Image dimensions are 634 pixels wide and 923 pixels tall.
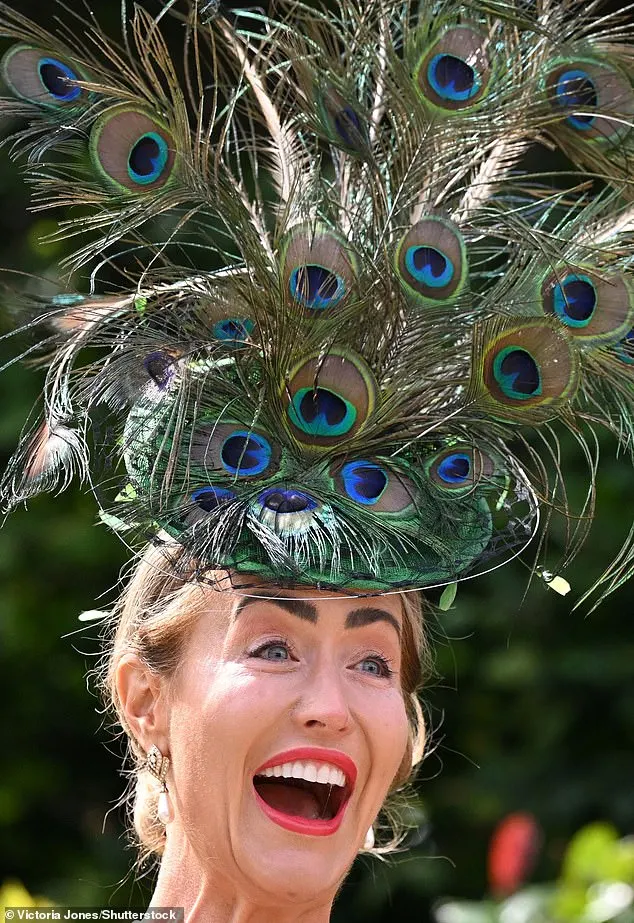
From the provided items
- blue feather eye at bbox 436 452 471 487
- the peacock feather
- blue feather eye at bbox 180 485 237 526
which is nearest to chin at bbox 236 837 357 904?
the peacock feather

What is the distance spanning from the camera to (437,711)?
520cm

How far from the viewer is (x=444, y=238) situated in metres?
2.35

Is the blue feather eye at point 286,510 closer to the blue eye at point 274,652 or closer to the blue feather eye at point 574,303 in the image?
the blue eye at point 274,652

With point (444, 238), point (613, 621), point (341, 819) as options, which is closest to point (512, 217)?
point (444, 238)

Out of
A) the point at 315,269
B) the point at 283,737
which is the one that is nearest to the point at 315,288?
the point at 315,269

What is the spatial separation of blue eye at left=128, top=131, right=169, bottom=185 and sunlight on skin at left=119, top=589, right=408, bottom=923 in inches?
28.1

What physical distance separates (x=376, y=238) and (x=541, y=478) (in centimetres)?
52

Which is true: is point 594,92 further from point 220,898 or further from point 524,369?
point 220,898

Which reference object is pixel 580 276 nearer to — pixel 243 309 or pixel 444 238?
pixel 444 238

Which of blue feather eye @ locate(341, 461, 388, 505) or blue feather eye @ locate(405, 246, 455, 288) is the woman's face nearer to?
blue feather eye @ locate(341, 461, 388, 505)

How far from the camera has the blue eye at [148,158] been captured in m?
2.31

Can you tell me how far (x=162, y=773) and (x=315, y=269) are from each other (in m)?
0.89

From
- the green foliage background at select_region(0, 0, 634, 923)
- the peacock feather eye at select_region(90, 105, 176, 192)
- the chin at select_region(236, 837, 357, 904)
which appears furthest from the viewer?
the green foliage background at select_region(0, 0, 634, 923)

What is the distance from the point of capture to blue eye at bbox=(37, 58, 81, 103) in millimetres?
2281
